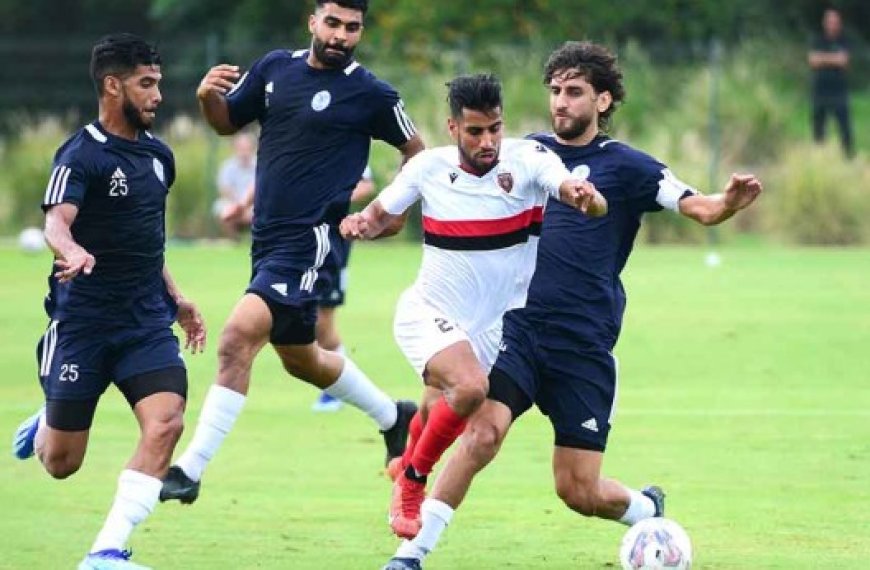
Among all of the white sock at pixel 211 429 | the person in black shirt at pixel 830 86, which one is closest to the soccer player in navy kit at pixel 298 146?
the white sock at pixel 211 429

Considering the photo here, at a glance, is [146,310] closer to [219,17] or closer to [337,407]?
[337,407]

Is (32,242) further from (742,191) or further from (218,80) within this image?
(742,191)

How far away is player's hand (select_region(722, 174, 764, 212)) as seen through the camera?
8.45m

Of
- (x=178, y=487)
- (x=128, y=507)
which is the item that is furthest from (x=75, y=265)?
(x=178, y=487)

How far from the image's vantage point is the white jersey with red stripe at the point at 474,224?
8.70m

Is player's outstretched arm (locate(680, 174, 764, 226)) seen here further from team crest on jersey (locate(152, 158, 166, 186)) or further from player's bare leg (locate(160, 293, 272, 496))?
player's bare leg (locate(160, 293, 272, 496))

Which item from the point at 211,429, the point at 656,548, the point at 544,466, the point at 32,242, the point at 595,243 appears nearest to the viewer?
the point at 656,548

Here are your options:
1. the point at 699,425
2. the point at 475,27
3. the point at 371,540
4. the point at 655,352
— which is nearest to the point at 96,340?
the point at 371,540

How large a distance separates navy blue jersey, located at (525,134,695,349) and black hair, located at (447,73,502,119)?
607 millimetres

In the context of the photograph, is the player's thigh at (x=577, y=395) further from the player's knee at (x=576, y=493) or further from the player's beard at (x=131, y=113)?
the player's beard at (x=131, y=113)

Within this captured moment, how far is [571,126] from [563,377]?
1.05m

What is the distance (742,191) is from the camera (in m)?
8.47

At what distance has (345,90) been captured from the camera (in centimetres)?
1053

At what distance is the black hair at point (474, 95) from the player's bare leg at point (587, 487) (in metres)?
1.44
